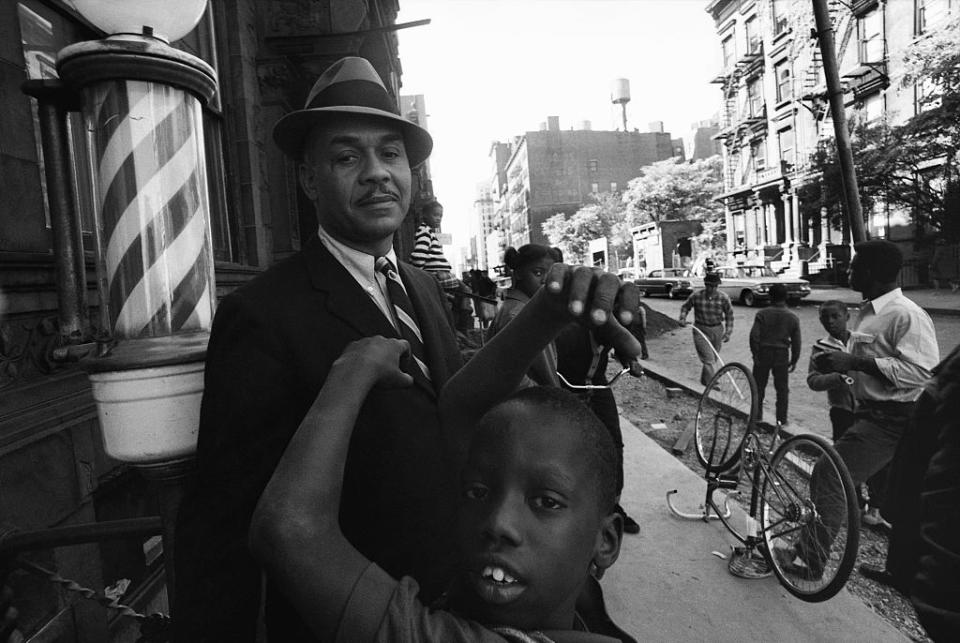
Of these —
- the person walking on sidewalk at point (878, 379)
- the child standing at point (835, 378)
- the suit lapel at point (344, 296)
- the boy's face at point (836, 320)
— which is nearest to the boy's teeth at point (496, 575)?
the suit lapel at point (344, 296)

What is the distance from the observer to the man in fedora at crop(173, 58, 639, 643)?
4.19ft

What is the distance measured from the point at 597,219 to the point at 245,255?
6143 cm

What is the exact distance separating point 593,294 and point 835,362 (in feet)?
12.9

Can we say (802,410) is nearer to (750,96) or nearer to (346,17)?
(346,17)

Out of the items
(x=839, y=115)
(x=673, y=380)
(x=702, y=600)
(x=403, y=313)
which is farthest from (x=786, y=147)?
(x=403, y=313)

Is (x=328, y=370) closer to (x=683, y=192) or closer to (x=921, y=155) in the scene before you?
(x=921, y=155)

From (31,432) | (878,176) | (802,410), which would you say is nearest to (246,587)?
(31,432)

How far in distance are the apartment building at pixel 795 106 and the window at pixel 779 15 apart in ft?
0.21

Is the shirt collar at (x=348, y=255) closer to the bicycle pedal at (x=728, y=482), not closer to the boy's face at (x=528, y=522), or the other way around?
the boy's face at (x=528, y=522)

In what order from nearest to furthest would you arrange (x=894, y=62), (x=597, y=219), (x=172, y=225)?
(x=172, y=225)
(x=894, y=62)
(x=597, y=219)

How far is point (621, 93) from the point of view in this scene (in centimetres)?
9388

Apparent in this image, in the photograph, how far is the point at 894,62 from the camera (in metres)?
27.7

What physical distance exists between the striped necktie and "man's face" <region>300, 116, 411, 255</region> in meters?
0.11

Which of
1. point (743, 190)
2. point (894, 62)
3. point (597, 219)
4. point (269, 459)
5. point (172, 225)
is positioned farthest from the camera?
point (597, 219)
